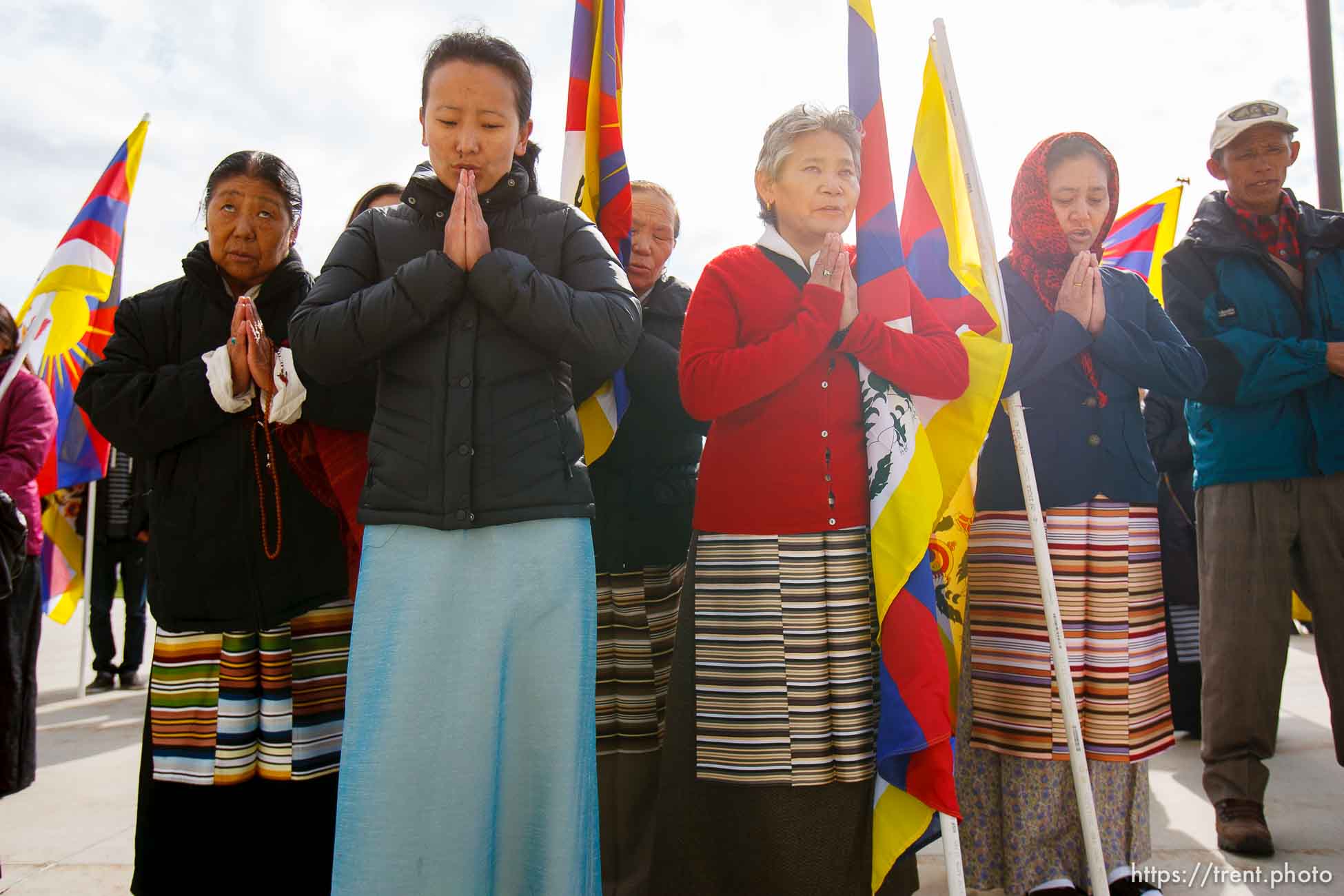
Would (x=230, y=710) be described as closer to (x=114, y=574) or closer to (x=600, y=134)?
(x=600, y=134)

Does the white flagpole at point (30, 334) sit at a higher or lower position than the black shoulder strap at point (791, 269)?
higher

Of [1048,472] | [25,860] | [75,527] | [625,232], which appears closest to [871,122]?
[625,232]

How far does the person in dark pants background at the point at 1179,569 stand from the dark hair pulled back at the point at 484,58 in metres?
3.80

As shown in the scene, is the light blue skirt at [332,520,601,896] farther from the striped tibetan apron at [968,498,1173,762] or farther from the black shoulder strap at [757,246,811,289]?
the striped tibetan apron at [968,498,1173,762]

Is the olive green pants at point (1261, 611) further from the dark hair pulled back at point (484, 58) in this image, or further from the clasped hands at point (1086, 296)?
the dark hair pulled back at point (484, 58)

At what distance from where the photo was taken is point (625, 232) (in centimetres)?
282

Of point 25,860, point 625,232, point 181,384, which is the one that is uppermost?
point 625,232

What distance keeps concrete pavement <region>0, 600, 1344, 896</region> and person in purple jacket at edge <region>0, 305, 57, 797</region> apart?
17 cm

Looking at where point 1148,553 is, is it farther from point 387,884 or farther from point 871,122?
point 387,884

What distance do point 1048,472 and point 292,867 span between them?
7.57ft

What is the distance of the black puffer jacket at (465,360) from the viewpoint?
1891 mm

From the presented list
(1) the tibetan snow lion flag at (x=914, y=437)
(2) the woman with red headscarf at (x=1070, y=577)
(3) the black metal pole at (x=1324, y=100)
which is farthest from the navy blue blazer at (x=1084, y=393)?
(3) the black metal pole at (x=1324, y=100)

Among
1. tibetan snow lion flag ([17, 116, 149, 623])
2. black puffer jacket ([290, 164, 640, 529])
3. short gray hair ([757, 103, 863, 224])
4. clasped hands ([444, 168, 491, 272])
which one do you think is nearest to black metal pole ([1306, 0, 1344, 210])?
short gray hair ([757, 103, 863, 224])

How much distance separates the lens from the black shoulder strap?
2357mm
